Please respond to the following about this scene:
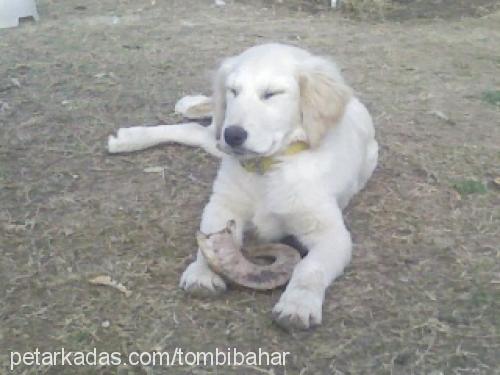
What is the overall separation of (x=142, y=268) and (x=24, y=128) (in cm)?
165

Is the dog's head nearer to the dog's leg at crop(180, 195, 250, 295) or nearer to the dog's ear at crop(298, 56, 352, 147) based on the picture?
the dog's ear at crop(298, 56, 352, 147)

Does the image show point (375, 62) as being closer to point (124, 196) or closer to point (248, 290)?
point (124, 196)

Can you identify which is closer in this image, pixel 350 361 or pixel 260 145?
pixel 350 361

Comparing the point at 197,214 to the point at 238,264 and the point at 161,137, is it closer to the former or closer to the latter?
the point at 238,264

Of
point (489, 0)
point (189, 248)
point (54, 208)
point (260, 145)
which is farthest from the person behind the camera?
point (489, 0)

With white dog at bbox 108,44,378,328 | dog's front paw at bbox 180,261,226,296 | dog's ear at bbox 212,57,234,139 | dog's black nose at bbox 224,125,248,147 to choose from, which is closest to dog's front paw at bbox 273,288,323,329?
white dog at bbox 108,44,378,328

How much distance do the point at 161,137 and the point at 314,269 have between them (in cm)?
155

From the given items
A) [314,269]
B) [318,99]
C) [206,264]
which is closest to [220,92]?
[318,99]

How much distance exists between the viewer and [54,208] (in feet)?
10.3

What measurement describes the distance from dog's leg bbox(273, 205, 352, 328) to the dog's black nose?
409 millimetres

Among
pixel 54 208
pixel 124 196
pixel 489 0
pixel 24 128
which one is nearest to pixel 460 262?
pixel 124 196

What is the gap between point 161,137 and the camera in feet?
12.3

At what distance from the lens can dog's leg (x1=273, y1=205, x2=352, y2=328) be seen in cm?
228

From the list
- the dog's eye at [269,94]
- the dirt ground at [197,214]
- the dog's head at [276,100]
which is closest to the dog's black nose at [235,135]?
the dog's head at [276,100]
